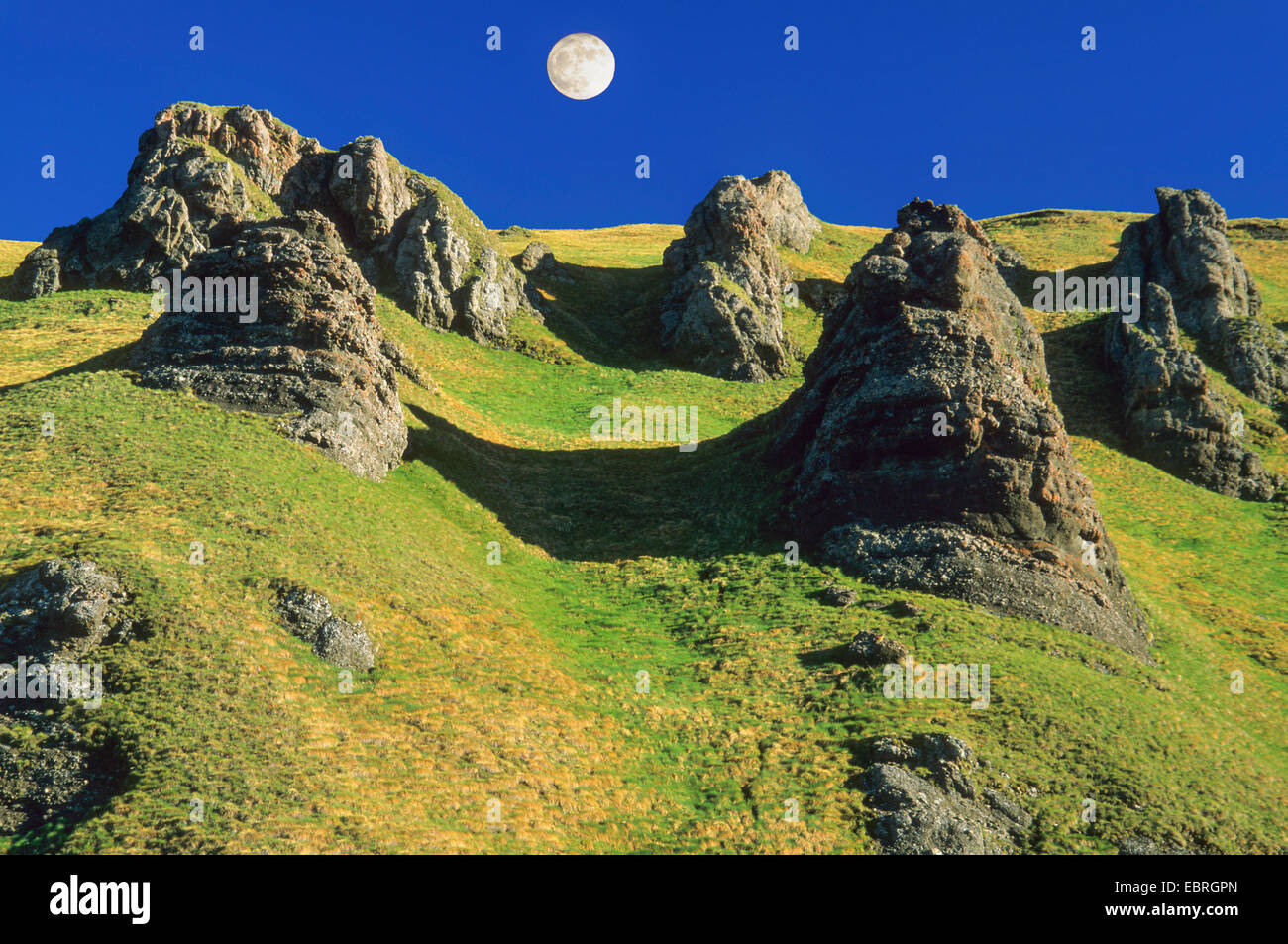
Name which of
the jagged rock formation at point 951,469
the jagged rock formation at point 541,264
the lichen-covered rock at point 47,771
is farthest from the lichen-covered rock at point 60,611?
the jagged rock formation at point 541,264

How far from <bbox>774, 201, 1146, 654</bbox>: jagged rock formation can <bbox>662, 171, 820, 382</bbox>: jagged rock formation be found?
106 feet

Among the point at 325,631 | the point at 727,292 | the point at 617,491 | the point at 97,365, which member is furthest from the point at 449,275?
the point at 325,631

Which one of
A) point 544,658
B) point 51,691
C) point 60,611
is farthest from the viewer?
point 544,658

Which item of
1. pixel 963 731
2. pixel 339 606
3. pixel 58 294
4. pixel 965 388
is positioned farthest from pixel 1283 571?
pixel 58 294

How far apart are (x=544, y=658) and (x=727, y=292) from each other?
60.2m

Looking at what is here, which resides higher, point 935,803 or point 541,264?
point 541,264

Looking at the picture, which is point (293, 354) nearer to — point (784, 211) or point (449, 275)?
point (449, 275)

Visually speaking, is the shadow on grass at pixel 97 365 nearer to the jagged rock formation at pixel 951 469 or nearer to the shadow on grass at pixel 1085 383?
the jagged rock formation at pixel 951 469

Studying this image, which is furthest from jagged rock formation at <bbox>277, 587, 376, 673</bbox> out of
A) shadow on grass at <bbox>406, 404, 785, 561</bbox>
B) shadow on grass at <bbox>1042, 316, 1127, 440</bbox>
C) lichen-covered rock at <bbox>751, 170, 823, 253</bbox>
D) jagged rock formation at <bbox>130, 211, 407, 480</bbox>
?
lichen-covered rock at <bbox>751, 170, 823, 253</bbox>

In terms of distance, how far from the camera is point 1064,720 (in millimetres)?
32969

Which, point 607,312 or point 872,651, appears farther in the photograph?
point 607,312

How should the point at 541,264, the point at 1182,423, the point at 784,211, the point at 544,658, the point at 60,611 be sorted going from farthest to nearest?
the point at 784,211
the point at 541,264
the point at 1182,423
the point at 544,658
the point at 60,611

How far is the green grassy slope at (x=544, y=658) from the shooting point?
24.7 metres

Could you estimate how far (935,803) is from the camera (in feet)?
90.0
